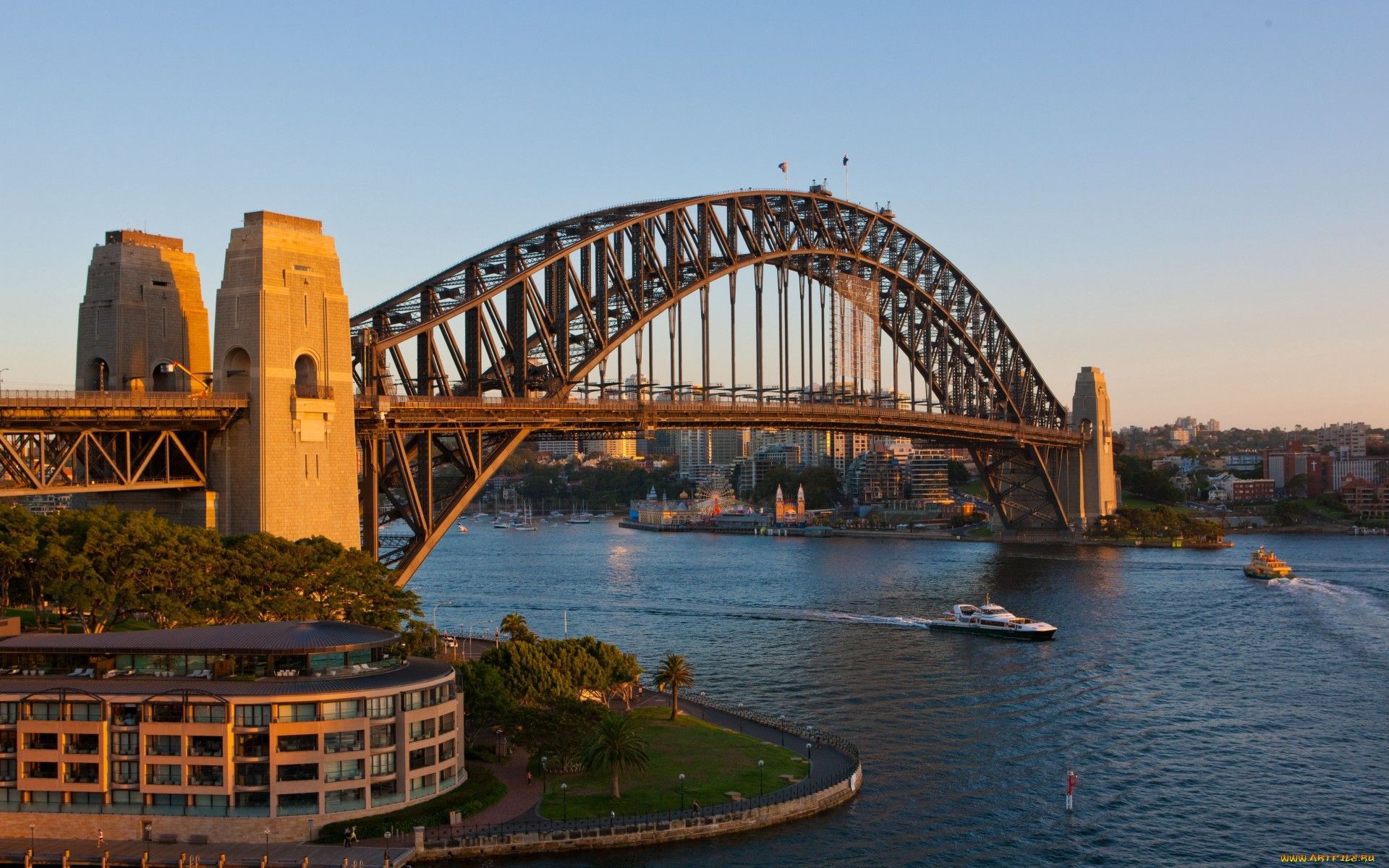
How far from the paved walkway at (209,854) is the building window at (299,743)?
282 centimetres

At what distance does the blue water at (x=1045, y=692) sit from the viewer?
1624 inches

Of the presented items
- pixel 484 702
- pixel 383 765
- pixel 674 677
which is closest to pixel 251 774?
pixel 383 765

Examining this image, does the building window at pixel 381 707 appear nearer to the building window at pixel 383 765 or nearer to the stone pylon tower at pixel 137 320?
the building window at pixel 383 765

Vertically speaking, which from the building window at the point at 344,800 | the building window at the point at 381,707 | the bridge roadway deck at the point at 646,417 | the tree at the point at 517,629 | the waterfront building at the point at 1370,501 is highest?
the bridge roadway deck at the point at 646,417

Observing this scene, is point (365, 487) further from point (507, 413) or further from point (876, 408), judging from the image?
point (876, 408)

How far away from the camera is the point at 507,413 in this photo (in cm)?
6694

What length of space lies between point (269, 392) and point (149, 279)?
9862 millimetres

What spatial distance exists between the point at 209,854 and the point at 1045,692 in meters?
39.5

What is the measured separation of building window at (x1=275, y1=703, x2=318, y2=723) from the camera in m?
40.1

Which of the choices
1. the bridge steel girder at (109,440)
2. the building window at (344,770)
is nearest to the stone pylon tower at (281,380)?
the bridge steel girder at (109,440)

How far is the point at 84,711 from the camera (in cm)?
4050

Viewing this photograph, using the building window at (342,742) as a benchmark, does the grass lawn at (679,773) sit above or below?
below

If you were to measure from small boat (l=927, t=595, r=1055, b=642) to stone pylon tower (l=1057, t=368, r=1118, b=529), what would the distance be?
74975 mm

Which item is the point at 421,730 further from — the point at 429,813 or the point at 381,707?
the point at 429,813
